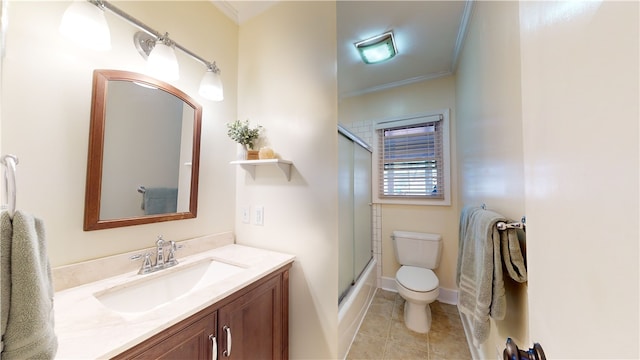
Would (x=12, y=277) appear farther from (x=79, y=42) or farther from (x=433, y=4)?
(x=433, y=4)

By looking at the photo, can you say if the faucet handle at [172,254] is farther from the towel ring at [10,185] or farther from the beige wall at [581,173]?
the beige wall at [581,173]

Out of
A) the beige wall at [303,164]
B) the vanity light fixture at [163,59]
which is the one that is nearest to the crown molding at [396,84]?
the beige wall at [303,164]

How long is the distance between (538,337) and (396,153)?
2292 mm

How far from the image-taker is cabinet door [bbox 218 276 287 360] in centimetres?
92

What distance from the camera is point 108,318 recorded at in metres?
0.70

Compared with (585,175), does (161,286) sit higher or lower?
lower

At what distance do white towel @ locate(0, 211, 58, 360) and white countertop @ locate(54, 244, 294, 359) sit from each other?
155mm

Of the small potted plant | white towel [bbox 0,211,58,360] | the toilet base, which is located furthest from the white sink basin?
the toilet base

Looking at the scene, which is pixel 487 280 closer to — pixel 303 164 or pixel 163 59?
pixel 303 164

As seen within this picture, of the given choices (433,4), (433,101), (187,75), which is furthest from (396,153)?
(187,75)

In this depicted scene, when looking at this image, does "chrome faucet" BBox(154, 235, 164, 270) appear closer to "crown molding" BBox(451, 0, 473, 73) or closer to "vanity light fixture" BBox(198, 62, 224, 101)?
"vanity light fixture" BBox(198, 62, 224, 101)

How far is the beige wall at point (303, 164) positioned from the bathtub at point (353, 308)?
0.20m

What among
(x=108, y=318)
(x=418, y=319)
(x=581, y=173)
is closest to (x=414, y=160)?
(x=418, y=319)

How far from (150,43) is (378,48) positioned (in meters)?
1.76
